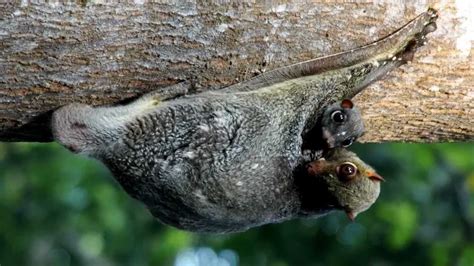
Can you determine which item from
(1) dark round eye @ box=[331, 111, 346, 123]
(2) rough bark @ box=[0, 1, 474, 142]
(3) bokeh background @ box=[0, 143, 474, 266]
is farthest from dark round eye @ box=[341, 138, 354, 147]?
(3) bokeh background @ box=[0, 143, 474, 266]

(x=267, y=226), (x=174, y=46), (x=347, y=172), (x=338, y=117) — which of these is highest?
(x=174, y=46)

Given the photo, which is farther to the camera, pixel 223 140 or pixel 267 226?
pixel 267 226

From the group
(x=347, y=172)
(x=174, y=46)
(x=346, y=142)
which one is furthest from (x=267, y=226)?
(x=174, y=46)

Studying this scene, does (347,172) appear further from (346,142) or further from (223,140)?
(223,140)

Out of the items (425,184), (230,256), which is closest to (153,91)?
(425,184)

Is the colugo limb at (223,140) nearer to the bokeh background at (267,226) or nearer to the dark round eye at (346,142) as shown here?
the dark round eye at (346,142)

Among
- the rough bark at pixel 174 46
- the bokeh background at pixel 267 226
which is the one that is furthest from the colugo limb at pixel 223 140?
the bokeh background at pixel 267 226

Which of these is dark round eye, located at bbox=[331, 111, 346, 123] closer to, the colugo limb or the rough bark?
the colugo limb
